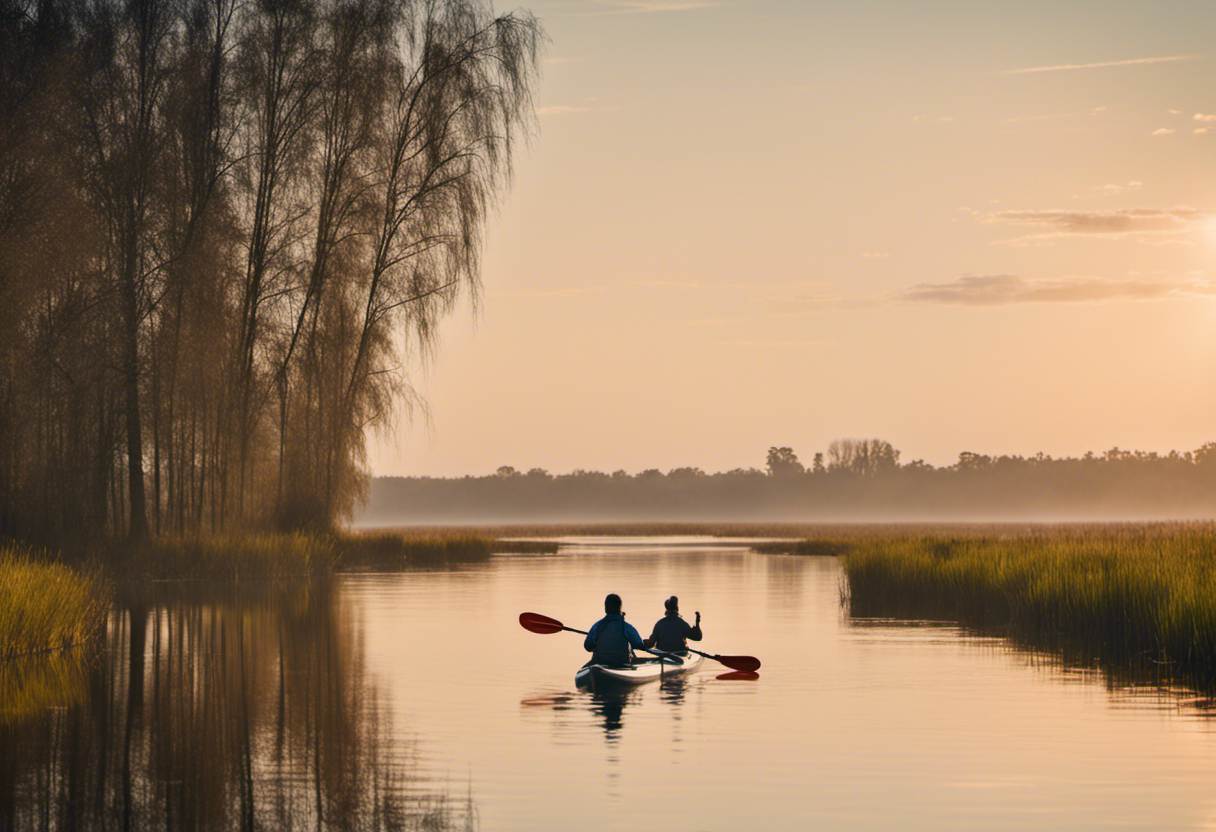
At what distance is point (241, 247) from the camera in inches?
1793

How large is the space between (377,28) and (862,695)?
3111cm

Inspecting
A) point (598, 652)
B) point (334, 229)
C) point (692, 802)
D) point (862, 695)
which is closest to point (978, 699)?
point (862, 695)

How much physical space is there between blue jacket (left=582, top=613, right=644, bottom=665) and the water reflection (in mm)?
3006

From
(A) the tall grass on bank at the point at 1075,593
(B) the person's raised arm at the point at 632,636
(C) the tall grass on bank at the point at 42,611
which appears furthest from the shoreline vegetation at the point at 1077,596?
(C) the tall grass on bank at the point at 42,611

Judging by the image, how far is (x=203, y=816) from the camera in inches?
456

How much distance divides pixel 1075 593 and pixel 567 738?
45.0ft

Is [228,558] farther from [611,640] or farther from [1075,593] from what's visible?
[611,640]

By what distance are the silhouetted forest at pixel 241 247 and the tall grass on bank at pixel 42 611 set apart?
11672 mm

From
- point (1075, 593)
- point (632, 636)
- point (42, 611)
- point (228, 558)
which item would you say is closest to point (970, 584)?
point (1075, 593)

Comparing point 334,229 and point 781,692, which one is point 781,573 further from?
point 781,692

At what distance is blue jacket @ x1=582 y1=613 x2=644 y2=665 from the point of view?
20531 millimetres

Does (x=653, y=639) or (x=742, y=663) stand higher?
(x=653, y=639)

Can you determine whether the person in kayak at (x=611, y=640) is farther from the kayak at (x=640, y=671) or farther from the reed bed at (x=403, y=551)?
the reed bed at (x=403, y=551)

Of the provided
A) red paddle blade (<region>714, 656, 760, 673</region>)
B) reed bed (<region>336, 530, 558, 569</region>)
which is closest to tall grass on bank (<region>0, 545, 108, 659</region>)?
red paddle blade (<region>714, 656, 760, 673</region>)
